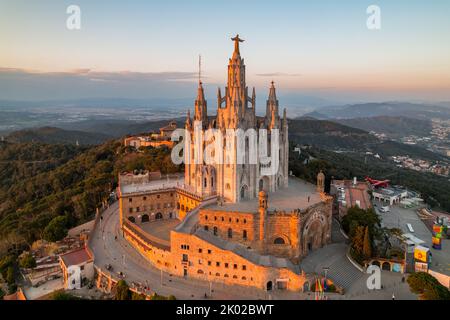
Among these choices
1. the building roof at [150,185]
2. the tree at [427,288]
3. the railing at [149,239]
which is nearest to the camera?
the tree at [427,288]

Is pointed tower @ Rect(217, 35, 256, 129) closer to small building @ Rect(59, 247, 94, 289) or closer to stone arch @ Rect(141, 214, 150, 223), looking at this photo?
stone arch @ Rect(141, 214, 150, 223)

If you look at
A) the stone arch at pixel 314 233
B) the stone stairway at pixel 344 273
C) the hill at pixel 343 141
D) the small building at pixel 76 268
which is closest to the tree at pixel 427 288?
the stone stairway at pixel 344 273

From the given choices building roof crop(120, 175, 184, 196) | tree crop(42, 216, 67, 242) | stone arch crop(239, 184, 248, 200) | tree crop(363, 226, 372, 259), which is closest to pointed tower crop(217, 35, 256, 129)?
stone arch crop(239, 184, 248, 200)

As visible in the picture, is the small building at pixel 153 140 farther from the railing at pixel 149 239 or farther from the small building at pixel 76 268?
the small building at pixel 76 268

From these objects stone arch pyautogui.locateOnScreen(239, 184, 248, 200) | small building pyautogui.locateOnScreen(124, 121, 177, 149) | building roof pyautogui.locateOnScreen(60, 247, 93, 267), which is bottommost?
building roof pyautogui.locateOnScreen(60, 247, 93, 267)

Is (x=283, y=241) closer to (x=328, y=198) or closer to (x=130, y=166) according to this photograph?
(x=328, y=198)

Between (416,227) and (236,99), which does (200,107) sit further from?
(416,227)
